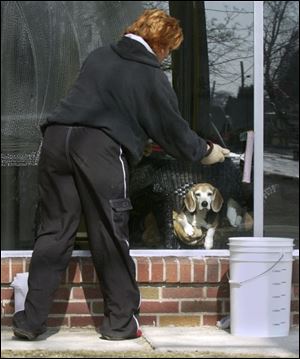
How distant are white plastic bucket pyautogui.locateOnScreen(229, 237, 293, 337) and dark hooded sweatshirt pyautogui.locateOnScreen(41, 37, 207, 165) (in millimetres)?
704

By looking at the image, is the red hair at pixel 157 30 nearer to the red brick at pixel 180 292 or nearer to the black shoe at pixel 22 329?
the red brick at pixel 180 292

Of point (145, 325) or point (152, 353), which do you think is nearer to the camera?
point (152, 353)

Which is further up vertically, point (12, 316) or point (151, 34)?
point (151, 34)

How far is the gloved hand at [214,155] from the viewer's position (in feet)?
16.0

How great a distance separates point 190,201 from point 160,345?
109 cm

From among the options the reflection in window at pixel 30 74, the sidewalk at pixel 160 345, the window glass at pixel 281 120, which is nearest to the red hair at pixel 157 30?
the reflection in window at pixel 30 74

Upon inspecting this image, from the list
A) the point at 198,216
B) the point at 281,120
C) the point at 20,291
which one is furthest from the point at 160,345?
the point at 281,120

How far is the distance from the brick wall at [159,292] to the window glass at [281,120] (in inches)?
16.5

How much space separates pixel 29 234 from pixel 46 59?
3.81ft

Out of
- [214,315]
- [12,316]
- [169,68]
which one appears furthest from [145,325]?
[169,68]

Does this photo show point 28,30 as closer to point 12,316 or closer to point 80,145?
point 80,145

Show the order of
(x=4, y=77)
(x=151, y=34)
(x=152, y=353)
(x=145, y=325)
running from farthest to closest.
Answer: (x=4, y=77), (x=145, y=325), (x=151, y=34), (x=152, y=353)

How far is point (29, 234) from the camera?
5.26 meters

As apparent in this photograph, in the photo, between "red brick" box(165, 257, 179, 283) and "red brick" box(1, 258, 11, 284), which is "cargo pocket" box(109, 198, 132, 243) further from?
"red brick" box(1, 258, 11, 284)
